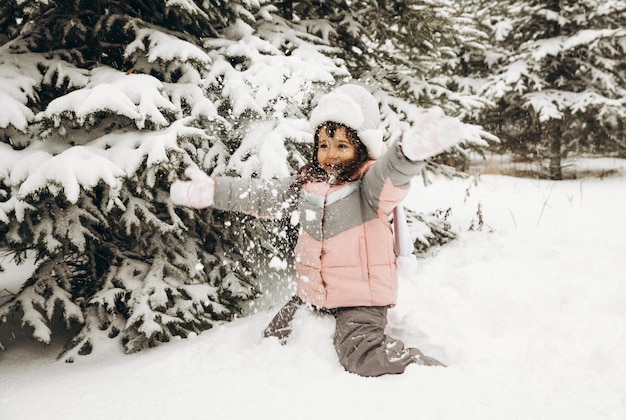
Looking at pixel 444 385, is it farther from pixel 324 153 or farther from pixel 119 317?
pixel 119 317

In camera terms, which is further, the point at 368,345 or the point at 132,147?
the point at 132,147

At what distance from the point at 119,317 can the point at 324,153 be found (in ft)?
6.72

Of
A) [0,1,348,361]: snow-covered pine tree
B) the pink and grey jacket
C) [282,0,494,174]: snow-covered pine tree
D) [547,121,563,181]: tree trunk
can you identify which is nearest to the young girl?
the pink and grey jacket

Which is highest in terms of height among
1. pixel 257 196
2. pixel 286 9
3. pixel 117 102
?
pixel 286 9

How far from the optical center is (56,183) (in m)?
2.51

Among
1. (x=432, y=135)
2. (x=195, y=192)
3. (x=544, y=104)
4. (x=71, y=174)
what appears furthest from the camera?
(x=544, y=104)

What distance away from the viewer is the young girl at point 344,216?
2592mm

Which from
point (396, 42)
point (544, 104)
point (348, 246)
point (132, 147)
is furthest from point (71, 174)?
point (544, 104)

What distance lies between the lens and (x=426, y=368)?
2309 mm

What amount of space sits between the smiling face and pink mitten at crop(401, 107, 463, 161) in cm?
64

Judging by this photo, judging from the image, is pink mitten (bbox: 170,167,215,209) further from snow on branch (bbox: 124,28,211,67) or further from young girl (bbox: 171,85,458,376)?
snow on branch (bbox: 124,28,211,67)

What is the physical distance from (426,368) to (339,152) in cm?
138

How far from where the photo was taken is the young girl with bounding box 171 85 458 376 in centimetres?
259

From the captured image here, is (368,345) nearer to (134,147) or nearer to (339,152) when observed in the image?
(339,152)
